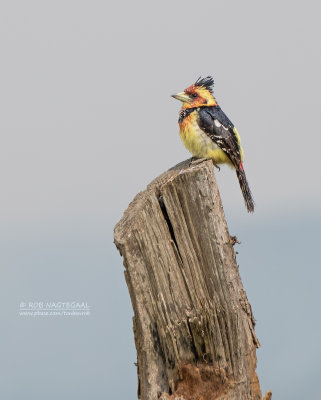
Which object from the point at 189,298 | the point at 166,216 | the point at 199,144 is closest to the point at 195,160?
the point at 199,144

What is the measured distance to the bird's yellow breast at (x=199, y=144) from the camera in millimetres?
7340

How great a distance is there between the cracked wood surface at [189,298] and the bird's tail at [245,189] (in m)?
1.97

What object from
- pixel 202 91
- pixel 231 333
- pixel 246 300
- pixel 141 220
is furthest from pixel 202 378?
pixel 202 91

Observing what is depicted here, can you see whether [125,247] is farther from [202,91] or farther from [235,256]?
[202,91]

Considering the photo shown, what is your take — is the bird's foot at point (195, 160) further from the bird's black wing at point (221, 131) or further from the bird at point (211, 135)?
the bird's black wing at point (221, 131)

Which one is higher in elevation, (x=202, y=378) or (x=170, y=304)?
(x=170, y=304)

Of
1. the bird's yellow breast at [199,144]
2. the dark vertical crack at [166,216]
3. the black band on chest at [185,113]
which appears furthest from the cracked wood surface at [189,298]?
the black band on chest at [185,113]

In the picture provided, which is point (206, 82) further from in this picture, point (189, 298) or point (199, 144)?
point (189, 298)

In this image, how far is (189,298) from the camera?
212 inches

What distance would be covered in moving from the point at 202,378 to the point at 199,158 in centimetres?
298

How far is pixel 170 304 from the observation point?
5387mm

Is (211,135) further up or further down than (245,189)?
further up

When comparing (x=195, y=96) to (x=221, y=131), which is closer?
(x=221, y=131)

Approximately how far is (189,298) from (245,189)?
254 centimetres
